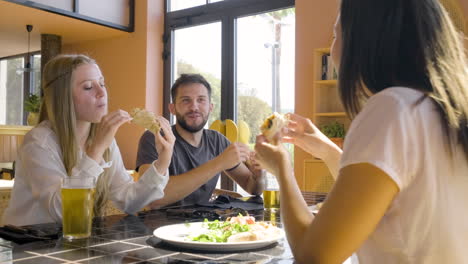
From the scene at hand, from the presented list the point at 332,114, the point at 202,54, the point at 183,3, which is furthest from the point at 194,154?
the point at 183,3

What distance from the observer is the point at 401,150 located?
2.71 feet

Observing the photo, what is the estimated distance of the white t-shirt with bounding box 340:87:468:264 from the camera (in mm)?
827

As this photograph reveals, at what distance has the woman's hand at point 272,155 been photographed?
3.61 feet

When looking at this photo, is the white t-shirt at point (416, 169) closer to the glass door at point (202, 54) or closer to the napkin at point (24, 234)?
the napkin at point (24, 234)

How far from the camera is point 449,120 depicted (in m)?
0.84

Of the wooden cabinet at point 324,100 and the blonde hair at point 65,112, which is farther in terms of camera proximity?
the wooden cabinet at point 324,100

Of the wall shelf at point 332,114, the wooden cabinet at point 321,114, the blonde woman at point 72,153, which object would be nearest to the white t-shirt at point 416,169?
the blonde woman at point 72,153

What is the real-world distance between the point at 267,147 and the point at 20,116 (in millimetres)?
7709

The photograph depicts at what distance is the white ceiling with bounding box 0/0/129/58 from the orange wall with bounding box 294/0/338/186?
262 cm

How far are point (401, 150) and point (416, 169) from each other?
5cm

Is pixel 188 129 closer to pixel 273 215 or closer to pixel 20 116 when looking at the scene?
pixel 273 215

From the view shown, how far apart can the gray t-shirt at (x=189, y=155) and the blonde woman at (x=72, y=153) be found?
0.52m

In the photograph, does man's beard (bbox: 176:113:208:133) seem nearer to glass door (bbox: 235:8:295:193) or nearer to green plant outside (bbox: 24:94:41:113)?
glass door (bbox: 235:8:295:193)

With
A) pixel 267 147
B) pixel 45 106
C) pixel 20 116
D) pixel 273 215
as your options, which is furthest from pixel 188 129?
pixel 20 116
